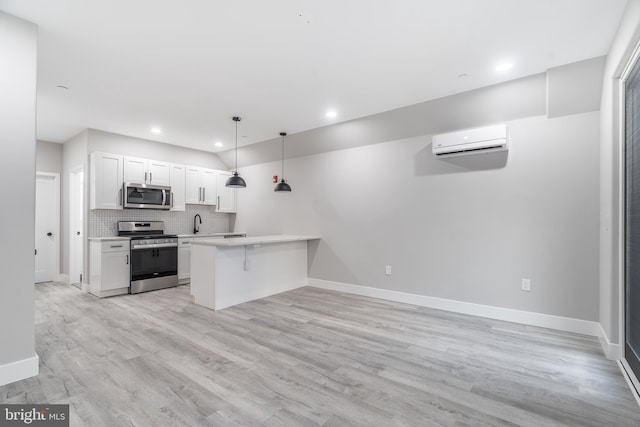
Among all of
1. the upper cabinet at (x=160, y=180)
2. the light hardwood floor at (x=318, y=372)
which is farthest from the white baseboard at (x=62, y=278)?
the light hardwood floor at (x=318, y=372)

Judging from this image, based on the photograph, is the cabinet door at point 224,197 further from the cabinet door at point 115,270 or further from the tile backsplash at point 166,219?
the cabinet door at point 115,270

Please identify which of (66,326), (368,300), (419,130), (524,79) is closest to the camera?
(524,79)

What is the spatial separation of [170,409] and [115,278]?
3.75m

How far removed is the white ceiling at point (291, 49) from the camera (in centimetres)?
227

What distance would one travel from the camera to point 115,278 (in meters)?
4.91

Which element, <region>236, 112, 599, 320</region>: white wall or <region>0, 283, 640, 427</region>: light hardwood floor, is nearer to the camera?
<region>0, 283, 640, 427</region>: light hardwood floor

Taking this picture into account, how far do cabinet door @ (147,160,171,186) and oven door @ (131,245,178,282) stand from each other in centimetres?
130

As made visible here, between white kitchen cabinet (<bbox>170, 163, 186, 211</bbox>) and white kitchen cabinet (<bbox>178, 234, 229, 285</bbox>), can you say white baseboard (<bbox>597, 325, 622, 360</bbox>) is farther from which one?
white kitchen cabinet (<bbox>170, 163, 186, 211</bbox>)

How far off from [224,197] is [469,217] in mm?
5157

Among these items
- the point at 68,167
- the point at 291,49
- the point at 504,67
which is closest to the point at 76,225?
the point at 68,167

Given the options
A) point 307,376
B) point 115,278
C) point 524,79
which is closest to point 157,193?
point 115,278

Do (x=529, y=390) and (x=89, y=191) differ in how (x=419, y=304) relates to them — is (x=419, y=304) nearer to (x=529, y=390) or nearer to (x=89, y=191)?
(x=529, y=390)

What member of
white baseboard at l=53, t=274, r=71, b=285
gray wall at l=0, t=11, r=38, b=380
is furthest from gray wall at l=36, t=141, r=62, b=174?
gray wall at l=0, t=11, r=38, b=380

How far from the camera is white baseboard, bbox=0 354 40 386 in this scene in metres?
2.26
